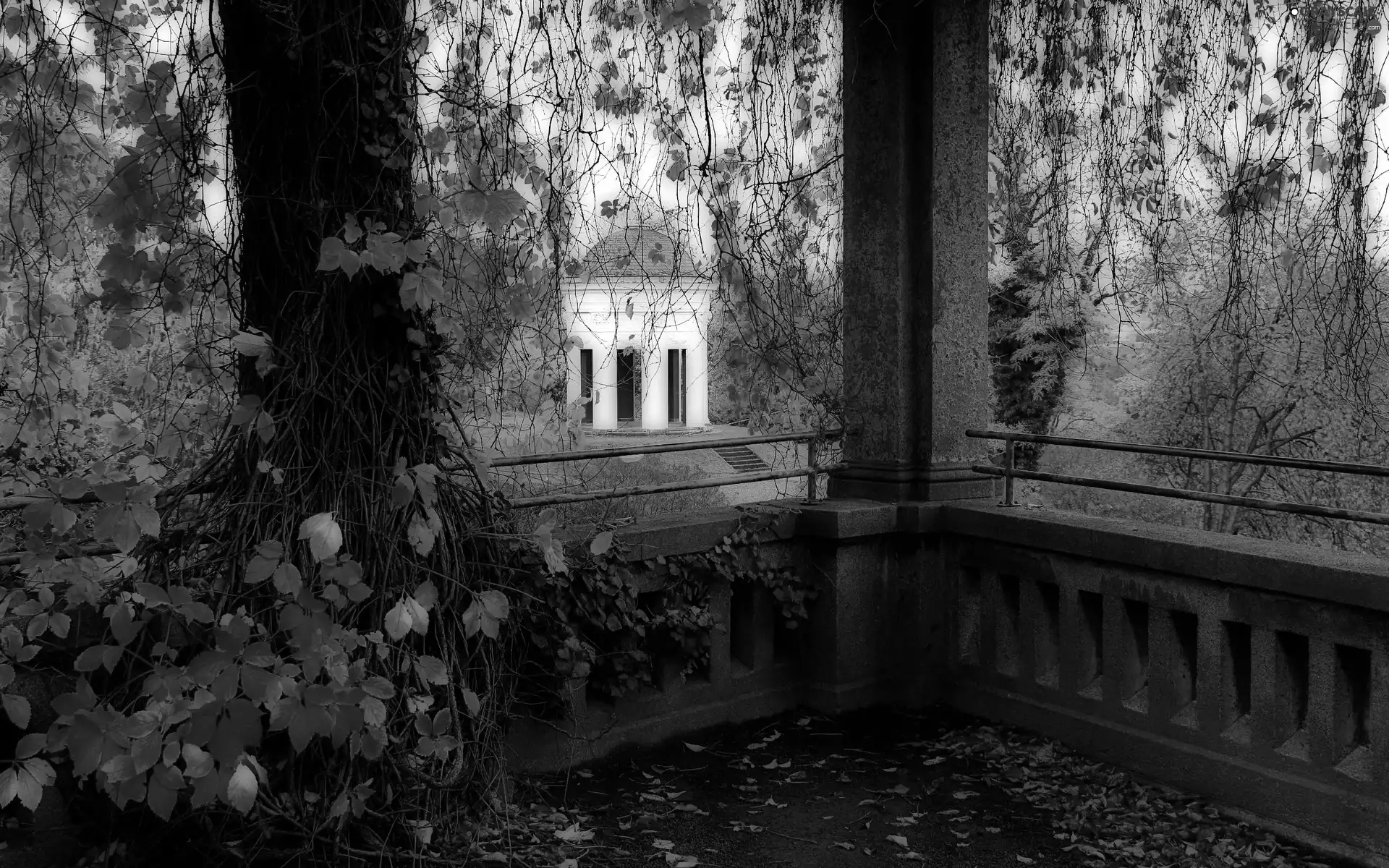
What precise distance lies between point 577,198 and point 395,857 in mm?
2488

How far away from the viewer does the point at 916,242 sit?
573 cm

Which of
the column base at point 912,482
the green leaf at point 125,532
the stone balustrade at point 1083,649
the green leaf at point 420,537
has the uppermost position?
the green leaf at point 125,532

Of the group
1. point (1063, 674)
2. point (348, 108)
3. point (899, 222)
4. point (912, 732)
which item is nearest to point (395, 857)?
point (348, 108)

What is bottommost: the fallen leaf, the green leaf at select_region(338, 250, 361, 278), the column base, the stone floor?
the stone floor

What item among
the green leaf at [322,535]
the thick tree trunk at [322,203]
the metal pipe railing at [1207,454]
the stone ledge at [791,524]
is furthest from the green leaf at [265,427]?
the metal pipe railing at [1207,454]

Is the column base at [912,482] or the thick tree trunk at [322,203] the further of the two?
the column base at [912,482]

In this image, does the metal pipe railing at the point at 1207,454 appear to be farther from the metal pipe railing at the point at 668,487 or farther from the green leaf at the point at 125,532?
the green leaf at the point at 125,532

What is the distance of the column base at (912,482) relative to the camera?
586cm

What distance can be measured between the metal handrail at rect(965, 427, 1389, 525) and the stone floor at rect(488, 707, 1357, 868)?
121 cm

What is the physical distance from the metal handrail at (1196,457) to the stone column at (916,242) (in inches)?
10.3

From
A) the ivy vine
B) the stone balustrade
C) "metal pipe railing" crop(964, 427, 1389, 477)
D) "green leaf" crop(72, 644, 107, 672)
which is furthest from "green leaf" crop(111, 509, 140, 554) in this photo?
"metal pipe railing" crop(964, 427, 1389, 477)

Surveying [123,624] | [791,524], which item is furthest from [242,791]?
[791,524]

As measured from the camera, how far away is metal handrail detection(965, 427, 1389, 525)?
419 centimetres

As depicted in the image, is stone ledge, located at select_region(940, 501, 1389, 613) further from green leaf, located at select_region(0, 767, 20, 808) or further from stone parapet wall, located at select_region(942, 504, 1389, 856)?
green leaf, located at select_region(0, 767, 20, 808)
